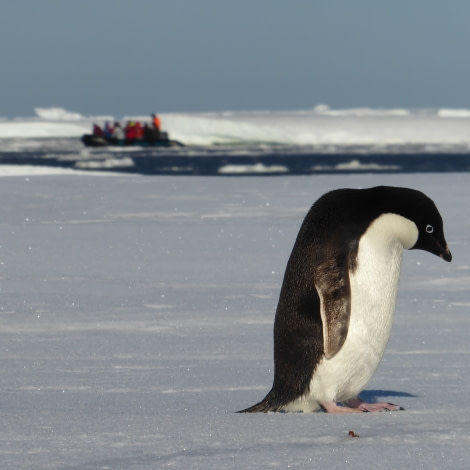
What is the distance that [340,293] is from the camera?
10.5ft

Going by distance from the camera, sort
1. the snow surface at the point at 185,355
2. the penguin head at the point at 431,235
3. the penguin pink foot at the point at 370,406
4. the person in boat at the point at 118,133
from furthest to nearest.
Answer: the person in boat at the point at 118,133, the penguin head at the point at 431,235, the penguin pink foot at the point at 370,406, the snow surface at the point at 185,355

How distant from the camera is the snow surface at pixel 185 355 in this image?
2.53 metres

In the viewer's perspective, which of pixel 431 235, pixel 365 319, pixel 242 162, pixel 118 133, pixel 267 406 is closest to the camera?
pixel 267 406

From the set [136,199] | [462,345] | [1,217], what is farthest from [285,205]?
[462,345]

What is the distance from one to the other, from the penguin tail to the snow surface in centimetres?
6

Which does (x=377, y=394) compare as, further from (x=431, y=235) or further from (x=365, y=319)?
(x=431, y=235)

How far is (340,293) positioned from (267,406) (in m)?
0.37

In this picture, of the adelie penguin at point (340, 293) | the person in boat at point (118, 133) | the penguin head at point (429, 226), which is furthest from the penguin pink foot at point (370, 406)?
the person in boat at point (118, 133)

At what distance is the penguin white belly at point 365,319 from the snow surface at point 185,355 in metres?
0.14

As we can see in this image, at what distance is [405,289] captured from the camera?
18.2 ft

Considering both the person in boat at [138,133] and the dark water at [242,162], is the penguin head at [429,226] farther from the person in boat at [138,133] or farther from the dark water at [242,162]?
the person in boat at [138,133]

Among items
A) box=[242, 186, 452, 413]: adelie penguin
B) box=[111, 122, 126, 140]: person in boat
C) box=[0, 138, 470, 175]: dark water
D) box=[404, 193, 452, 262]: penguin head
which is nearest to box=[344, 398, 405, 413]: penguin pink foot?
box=[242, 186, 452, 413]: adelie penguin

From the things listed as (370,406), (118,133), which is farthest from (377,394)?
(118,133)

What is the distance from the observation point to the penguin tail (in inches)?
121
